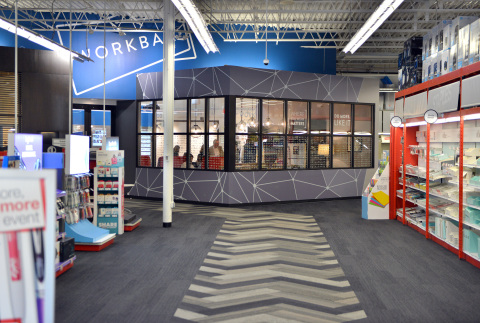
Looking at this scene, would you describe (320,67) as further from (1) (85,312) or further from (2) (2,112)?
(1) (85,312)

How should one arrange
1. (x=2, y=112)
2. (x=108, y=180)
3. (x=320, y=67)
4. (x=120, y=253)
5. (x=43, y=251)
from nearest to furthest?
(x=43, y=251), (x=120, y=253), (x=108, y=180), (x=2, y=112), (x=320, y=67)

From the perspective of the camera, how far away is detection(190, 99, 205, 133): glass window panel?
10531 millimetres

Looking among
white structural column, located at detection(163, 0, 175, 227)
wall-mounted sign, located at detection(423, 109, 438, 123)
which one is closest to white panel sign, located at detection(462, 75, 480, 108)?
wall-mounted sign, located at detection(423, 109, 438, 123)

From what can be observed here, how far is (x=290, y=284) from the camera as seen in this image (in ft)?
14.9

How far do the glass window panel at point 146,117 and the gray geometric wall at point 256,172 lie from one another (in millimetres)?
197

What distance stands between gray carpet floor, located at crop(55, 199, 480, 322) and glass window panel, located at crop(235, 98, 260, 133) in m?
3.12

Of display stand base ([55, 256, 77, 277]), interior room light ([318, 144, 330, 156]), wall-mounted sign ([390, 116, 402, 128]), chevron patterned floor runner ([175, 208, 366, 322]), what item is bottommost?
chevron patterned floor runner ([175, 208, 366, 322])

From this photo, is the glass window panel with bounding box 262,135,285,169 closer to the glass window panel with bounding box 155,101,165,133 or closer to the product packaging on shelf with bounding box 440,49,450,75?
the glass window panel with bounding box 155,101,165,133

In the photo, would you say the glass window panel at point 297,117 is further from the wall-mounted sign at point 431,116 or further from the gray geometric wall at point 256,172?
the wall-mounted sign at point 431,116

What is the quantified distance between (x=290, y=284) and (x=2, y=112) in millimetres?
8196

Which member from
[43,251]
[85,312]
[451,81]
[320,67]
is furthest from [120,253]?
[320,67]

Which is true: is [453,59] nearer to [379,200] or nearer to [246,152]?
[379,200]

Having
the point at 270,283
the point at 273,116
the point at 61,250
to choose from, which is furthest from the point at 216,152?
the point at 270,283

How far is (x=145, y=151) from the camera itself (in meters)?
11.4
